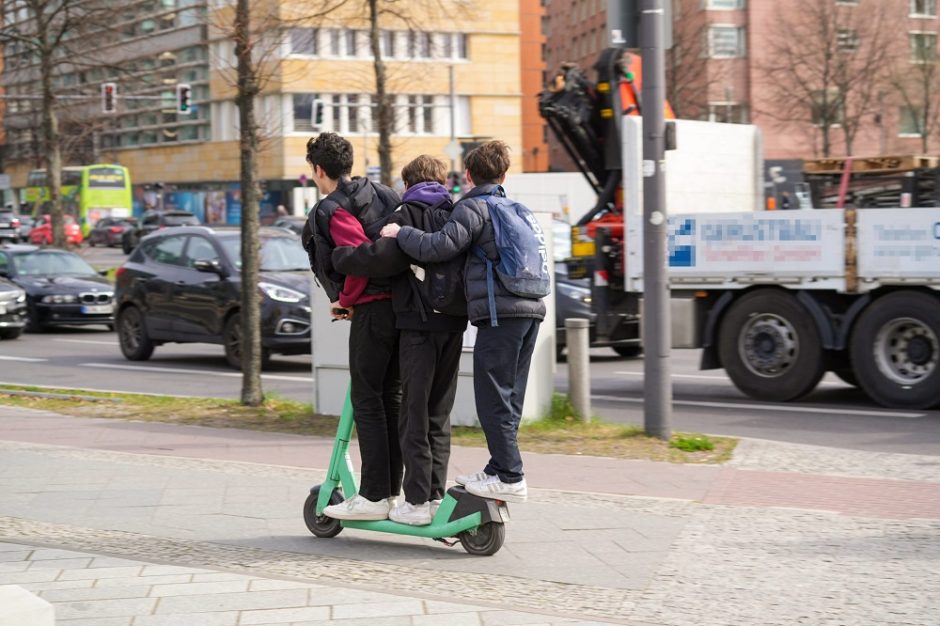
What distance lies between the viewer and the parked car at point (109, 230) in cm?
6350

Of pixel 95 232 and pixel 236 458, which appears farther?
pixel 95 232

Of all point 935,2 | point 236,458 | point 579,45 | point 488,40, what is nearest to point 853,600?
point 236,458

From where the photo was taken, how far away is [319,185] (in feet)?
21.1

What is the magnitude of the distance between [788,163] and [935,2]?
154ft

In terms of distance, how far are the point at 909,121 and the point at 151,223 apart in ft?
109

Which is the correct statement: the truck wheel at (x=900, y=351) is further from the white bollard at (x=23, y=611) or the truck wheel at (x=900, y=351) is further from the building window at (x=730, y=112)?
the building window at (x=730, y=112)

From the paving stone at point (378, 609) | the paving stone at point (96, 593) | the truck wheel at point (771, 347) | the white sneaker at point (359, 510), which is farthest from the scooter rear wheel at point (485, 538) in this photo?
the truck wheel at point (771, 347)

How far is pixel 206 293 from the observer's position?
16734 millimetres

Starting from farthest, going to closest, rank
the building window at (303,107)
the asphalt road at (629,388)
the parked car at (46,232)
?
the building window at (303,107), the parked car at (46,232), the asphalt road at (629,388)

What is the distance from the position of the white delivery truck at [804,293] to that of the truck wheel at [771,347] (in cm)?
1

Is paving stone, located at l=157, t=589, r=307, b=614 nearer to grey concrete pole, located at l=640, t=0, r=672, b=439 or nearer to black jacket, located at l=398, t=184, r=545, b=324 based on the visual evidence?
black jacket, located at l=398, t=184, r=545, b=324

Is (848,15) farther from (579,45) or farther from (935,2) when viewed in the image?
(579,45)

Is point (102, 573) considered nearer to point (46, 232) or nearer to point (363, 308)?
point (363, 308)

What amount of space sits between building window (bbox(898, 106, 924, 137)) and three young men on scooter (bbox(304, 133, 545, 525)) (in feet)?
125
